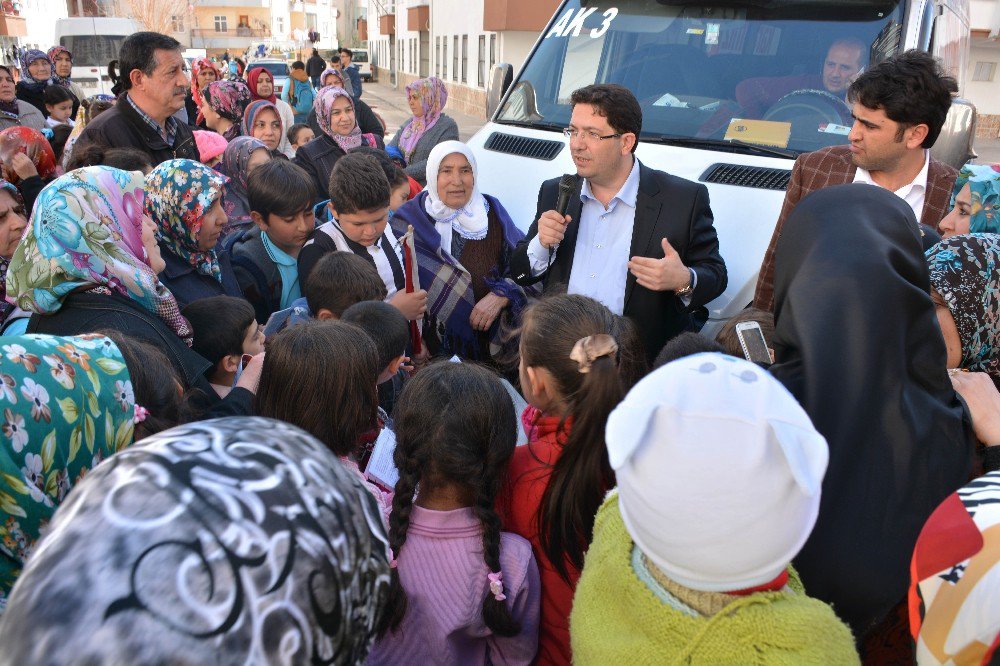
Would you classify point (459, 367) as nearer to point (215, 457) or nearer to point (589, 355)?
point (589, 355)

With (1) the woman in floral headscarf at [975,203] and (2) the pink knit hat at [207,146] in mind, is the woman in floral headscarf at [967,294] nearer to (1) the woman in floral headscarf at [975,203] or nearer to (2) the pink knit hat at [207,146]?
(1) the woman in floral headscarf at [975,203]

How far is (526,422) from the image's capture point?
2.08 meters

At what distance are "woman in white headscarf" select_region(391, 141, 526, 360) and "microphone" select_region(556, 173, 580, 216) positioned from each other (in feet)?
2.17

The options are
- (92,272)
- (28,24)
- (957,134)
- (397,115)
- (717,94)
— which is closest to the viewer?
(92,272)

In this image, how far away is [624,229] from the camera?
3109 millimetres

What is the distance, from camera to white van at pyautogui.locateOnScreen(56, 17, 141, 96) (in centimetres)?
1766

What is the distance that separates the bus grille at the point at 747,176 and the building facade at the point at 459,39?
54.6 ft

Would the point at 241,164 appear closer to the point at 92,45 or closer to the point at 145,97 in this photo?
the point at 145,97

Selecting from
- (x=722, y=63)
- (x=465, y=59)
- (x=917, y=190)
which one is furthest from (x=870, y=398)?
(x=465, y=59)

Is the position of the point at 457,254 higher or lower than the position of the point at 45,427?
lower

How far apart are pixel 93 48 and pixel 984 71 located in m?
28.8

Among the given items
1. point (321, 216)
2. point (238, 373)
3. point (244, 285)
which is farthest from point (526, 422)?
point (321, 216)

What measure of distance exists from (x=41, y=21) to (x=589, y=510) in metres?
43.1

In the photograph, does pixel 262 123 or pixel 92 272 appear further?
pixel 262 123
